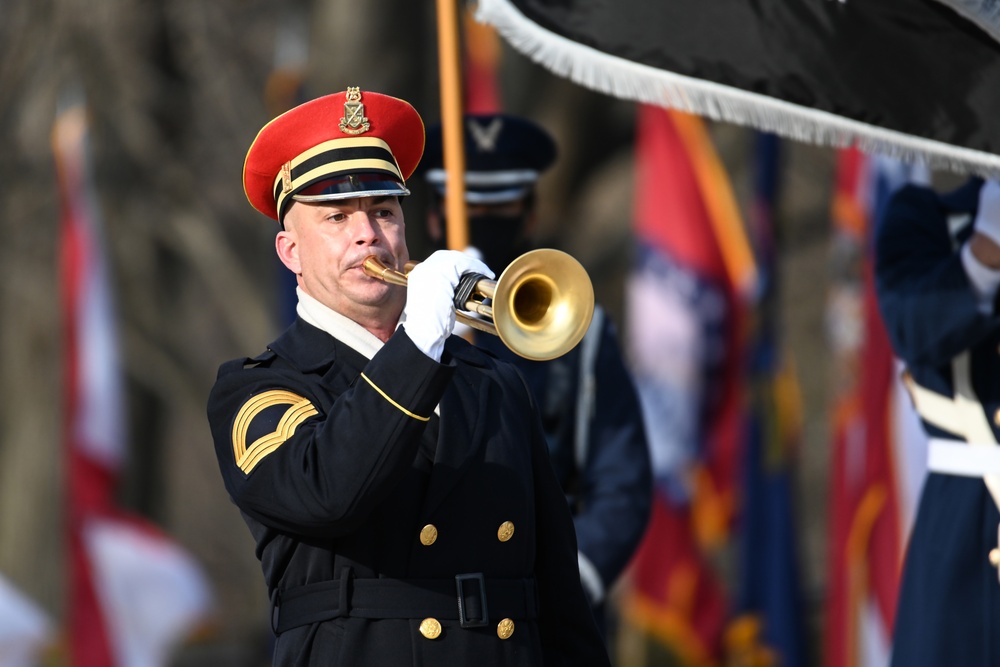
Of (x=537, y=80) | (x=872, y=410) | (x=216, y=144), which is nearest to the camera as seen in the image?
(x=872, y=410)

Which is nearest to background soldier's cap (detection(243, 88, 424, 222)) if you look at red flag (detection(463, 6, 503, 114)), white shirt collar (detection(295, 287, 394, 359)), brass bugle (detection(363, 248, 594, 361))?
white shirt collar (detection(295, 287, 394, 359))

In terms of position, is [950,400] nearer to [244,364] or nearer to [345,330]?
[345,330]

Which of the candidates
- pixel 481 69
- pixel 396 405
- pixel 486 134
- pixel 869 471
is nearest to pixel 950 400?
pixel 486 134

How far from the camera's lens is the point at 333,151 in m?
3.85

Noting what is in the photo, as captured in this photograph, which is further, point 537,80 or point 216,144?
point 216,144

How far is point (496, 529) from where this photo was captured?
3.77m

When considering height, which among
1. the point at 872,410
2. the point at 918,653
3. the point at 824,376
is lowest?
the point at 824,376

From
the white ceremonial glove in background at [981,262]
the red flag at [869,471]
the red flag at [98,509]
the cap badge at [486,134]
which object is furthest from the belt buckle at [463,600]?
the red flag at [98,509]

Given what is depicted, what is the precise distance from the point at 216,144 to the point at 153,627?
496cm

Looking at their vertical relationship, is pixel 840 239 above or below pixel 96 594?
above

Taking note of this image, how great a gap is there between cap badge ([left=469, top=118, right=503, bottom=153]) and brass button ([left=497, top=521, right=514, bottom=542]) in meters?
2.12

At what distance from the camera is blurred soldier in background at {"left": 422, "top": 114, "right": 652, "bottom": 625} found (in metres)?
5.36

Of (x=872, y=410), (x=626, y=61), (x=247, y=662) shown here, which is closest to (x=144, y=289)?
(x=247, y=662)

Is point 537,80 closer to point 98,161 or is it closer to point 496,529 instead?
point 98,161
